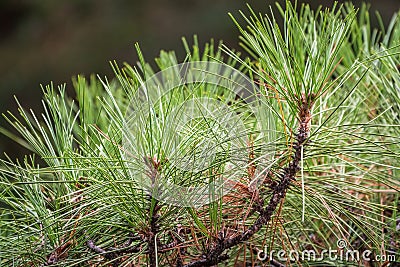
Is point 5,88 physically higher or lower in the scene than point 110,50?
lower

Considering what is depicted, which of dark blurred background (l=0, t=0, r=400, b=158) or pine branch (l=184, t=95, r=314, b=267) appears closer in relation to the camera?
pine branch (l=184, t=95, r=314, b=267)

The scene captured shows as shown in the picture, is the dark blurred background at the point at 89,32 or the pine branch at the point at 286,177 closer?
the pine branch at the point at 286,177

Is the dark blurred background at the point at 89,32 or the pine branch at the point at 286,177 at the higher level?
the dark blurred background at the point at 89,32

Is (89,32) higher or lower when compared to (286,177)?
higher

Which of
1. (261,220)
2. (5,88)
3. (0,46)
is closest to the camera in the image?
(261,220)

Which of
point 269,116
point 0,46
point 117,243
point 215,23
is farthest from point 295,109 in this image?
point 0,46

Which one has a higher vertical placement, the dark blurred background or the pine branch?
the dark blurred background

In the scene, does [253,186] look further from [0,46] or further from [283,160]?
[0,46]

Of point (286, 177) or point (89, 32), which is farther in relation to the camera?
point (89, 32)
